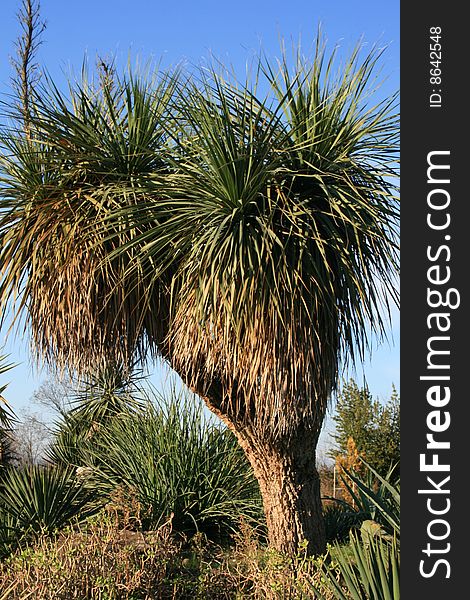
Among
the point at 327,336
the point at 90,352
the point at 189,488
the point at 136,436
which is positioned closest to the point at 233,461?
the point at 189,488

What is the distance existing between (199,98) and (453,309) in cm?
387

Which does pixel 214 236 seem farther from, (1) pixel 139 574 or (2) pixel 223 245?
(1) pixel 139 574

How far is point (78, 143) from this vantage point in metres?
8.33

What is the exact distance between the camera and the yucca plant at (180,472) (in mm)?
10508

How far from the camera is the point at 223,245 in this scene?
7.14 meters

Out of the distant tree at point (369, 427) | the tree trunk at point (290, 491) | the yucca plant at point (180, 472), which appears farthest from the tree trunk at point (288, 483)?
the distant tree at point (369, 427)

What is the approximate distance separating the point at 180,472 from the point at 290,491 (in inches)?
117

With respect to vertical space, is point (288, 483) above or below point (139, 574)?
above

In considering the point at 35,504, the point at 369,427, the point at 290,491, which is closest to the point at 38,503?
the point at 35,504

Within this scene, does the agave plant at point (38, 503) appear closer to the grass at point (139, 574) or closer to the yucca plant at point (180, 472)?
the yucca plant at point (180, 472)

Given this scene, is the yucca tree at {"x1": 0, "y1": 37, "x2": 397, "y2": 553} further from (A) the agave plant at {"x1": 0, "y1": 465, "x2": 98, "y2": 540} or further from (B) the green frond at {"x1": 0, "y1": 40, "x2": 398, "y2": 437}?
(A) the agave plant at {"x1": 0, "y1": 465, "x2": 98, "y2": 540}

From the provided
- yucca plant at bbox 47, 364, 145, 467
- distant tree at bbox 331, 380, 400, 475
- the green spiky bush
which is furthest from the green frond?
distant tree at bbox 331, 380, 400, 475

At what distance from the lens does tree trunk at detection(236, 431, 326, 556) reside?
317 inches

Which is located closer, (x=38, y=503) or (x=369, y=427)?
(x=38, y=503)
